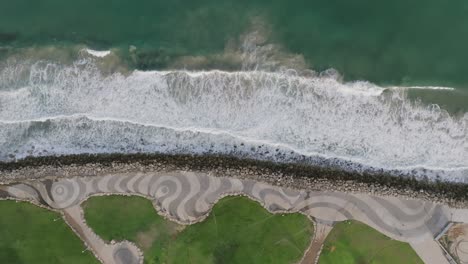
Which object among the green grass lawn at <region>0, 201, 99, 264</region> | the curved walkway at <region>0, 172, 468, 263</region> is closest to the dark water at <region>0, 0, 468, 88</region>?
the curved walkway at <region>0, 172, 468, 263</region>

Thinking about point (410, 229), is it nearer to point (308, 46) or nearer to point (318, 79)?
point (318, 79)

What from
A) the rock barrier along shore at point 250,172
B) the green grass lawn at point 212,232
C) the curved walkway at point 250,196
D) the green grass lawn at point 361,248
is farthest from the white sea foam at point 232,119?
the green grass lawn at point 361,248

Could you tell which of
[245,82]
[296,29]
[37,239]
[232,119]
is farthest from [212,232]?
[296,29]

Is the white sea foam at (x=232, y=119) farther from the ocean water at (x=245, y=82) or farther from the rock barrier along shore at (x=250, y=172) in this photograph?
the rock barrier along shore at (x=250, y=172)

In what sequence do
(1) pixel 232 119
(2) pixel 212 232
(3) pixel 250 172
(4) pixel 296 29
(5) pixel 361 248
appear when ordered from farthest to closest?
1. (4) pixel 296 29
2. (1) pixel 232 119
3. (3) pixel 250 172
4. (2) pixel 212 232
5. (5) pixel 361 248

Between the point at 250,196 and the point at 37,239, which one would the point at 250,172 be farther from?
the point at 37,239

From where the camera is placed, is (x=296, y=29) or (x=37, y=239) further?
(x=296, y=29)

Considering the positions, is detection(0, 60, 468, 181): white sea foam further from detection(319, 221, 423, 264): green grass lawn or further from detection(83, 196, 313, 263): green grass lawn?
detection(319, 221, 423, 264): green grass lawn
